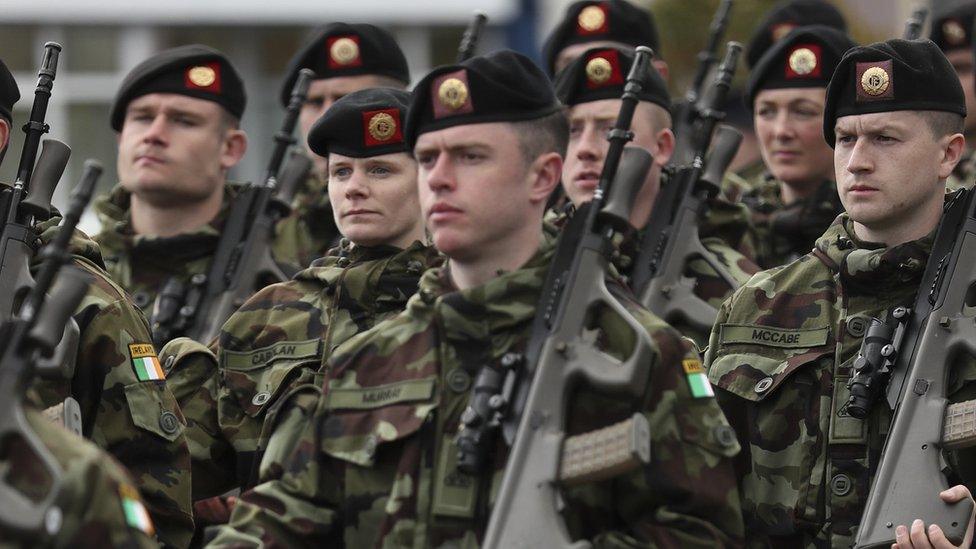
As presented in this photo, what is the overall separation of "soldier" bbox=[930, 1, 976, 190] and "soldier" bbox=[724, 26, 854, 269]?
5.52 ft

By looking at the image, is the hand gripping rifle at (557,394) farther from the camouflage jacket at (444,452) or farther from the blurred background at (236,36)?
the blurred background at (236,36)

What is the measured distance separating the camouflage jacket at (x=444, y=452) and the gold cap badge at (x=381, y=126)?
164 cm

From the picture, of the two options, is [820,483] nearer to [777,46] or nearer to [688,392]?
[688,392]

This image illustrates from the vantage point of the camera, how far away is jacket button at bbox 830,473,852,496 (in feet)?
Result: 21.4

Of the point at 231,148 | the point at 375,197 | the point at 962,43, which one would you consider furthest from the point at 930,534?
the point at 962,43

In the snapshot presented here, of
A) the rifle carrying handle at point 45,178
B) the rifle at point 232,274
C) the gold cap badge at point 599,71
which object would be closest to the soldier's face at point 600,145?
the gold cap badge at point 599,71

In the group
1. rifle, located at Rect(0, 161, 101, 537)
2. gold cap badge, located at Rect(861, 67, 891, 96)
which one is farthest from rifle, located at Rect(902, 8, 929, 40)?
rifle, located at Rect(0, 161, 101, 537)

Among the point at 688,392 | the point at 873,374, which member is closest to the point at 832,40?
the point at 873,374

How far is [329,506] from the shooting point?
5.73 meters

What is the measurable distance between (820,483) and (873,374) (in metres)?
0.40

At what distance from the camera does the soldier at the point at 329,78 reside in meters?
10.3

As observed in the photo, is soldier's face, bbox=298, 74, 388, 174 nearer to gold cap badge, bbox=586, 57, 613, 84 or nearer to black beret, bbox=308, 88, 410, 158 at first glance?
gold cap badge, bbox=586, 57, 613, 84

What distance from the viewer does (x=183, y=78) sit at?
945cm

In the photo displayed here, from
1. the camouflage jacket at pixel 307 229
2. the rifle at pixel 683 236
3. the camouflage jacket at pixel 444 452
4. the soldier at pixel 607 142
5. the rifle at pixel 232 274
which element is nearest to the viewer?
the camouflage jacket at pixel 444 452
